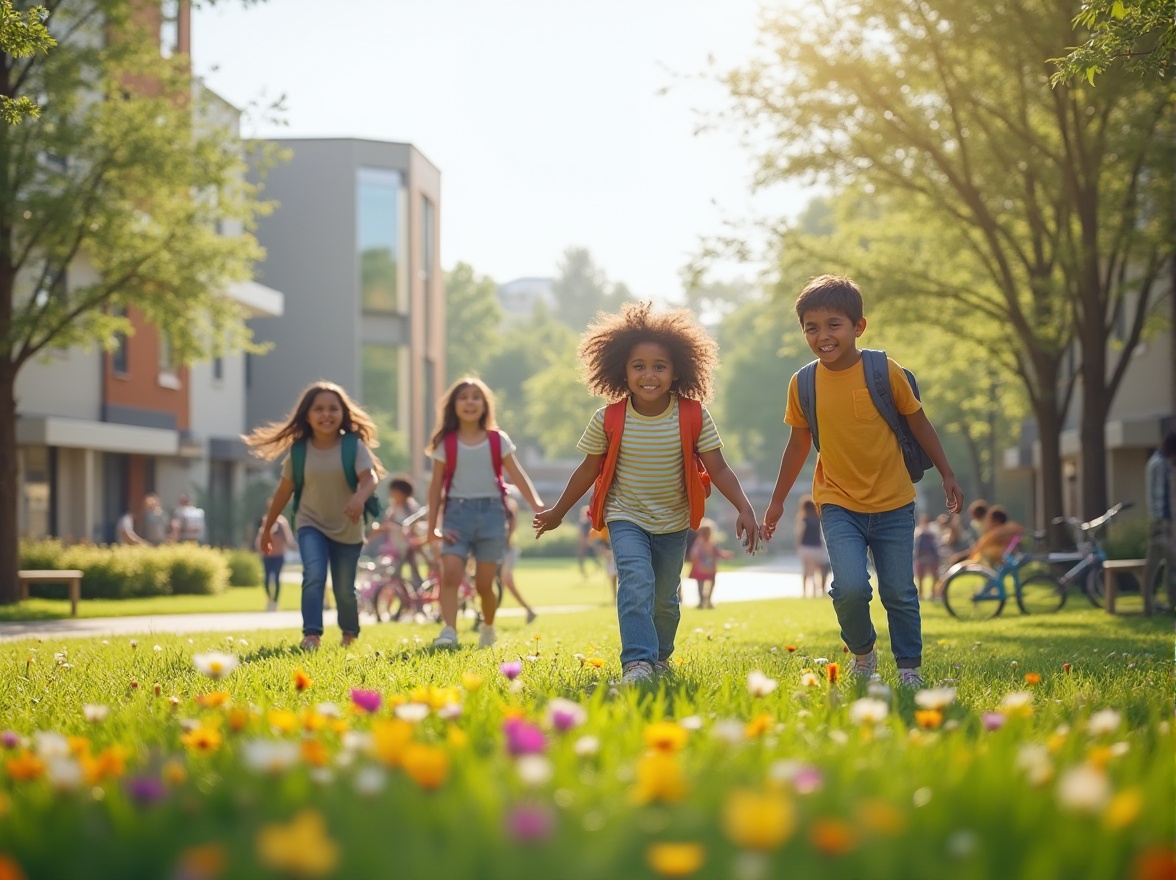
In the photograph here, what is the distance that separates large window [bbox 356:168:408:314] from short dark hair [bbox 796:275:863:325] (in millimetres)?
50405

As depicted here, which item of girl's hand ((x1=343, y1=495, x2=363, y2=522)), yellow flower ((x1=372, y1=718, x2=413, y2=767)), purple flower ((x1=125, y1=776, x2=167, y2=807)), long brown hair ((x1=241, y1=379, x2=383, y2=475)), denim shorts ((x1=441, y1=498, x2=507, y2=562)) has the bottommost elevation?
purple flower ((x1=125, y1=776, x2=167, y2=807))

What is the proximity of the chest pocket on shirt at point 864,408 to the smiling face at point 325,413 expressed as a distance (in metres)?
4.58

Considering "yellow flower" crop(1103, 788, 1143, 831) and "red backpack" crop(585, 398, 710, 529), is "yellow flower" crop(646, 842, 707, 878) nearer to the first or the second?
"yellow flower" crop(1103, 788, 1143, 831)

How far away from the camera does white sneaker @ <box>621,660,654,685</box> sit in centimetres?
610

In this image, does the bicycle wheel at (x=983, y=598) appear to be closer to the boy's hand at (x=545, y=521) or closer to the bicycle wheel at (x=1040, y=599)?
the bicycle wheel at (x=1040, y=599)

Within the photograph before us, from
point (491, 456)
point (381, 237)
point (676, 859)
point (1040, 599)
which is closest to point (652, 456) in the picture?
point (491, 456)

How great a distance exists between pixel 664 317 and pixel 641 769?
16.4 ft

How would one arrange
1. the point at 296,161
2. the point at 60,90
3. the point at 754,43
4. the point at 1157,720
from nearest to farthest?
the point at 1157,720 → the point at 60,90 → the point at 754,43 → the point at 296,161

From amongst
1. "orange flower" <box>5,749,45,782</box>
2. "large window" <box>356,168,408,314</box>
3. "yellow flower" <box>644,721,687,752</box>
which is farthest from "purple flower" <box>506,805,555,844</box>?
"large window" <box>356,168,408,314</box>

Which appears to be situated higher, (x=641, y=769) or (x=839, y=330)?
(x=839, y=330)

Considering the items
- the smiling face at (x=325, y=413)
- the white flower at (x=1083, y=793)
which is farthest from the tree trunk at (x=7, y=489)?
the white flower at (x=1083, y=793)

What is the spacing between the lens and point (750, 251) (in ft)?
80.6

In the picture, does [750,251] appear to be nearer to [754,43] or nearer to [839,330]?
[754,43]

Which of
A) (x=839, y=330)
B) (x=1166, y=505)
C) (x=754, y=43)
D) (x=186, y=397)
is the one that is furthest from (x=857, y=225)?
(x=839, y=330)
